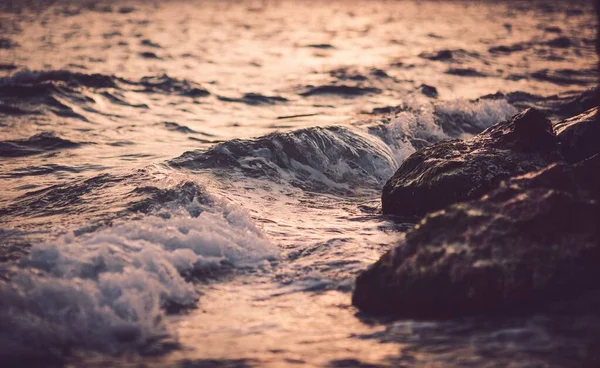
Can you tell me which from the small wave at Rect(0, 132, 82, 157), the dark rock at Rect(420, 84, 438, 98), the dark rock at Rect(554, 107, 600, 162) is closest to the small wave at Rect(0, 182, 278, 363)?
the dark rock at Rect(554, 107, 600, 162)

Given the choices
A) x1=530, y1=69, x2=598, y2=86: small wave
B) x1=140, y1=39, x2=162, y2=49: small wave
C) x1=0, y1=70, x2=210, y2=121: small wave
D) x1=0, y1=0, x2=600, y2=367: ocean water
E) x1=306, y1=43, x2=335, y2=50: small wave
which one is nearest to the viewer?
x1=0, y1=0, x2=600, y2=367: ocean water

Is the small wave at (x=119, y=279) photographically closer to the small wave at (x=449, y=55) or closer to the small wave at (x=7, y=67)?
the small wave at (x=7, y=67)

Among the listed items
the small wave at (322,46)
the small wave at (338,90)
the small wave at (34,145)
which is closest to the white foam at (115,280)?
the small wave at (34,145)

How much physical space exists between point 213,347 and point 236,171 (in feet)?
16.4

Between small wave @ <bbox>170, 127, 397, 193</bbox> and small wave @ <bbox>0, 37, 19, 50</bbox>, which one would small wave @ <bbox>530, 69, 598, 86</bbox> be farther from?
small wave @ <bbox>0, 37, 19, 50</bbox>

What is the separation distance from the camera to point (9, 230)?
6.65 m

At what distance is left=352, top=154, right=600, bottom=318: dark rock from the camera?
4727 millimetres

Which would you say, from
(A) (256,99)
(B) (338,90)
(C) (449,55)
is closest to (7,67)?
(A) (256,99)

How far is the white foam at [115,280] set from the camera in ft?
15.0

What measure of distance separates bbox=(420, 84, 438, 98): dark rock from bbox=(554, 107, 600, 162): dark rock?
7561 millimetres

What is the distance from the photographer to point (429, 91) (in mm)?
16000

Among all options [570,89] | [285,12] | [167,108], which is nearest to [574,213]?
[167,108]

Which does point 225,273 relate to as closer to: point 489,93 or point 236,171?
point 236,171

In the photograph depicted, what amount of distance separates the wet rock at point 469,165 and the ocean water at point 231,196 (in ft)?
1.18
